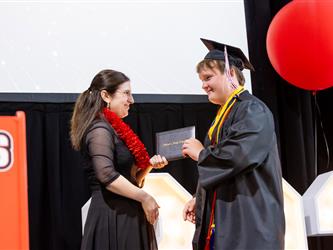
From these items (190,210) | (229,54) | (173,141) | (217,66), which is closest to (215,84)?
(217,66)

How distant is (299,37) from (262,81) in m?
0.91

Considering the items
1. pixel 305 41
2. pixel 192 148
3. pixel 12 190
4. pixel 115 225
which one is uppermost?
pixel 305 41

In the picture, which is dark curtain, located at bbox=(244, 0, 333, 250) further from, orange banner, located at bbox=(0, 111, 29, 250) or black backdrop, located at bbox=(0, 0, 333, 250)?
orange banner, located at bbox=(0, 111, 29, 250)

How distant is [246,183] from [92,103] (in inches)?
42.8

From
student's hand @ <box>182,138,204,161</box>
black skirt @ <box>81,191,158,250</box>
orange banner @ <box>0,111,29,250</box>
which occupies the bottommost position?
black skirt @ <box>81,191,158,250</box>

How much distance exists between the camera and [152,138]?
15.3ft

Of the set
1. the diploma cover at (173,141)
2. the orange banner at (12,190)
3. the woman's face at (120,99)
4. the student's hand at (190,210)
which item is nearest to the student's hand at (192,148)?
the diploma cover at (173,141)

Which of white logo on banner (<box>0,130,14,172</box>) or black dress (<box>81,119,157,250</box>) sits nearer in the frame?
white logo on banner (<box>0,130,14,172</box>)

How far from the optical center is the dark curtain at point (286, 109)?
495 cm

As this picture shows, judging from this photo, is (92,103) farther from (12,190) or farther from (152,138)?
(12,190)

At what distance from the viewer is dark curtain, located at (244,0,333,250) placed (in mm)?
4949

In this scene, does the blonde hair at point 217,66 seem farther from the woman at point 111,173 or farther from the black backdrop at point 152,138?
the black backdrop at point 152,138

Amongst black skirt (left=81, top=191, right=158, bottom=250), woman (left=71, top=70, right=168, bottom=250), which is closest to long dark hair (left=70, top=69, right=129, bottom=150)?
woman (left=71, top=70, right=168, bottom=250)

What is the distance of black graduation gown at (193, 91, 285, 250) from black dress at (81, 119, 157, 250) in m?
0.54
